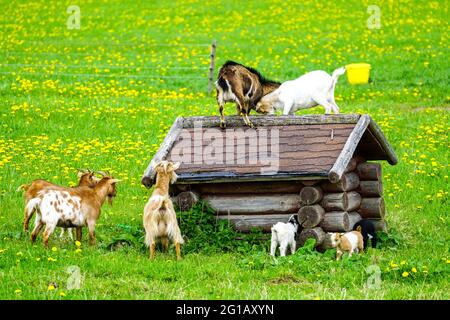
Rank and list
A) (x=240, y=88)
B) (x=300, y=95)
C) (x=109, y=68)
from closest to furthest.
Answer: (x=240, y=88) → (x=300, y=95) → (x=109, y=68)

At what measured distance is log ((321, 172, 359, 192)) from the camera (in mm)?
11461

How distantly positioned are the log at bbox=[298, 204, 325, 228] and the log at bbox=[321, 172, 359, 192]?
266 millimetres

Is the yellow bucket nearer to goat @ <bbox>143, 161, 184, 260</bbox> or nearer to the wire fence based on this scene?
the wire fence

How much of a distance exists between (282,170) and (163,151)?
1650mm

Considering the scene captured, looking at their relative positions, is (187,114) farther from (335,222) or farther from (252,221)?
(335,222)

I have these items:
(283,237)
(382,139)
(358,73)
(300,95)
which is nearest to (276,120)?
(300,95)

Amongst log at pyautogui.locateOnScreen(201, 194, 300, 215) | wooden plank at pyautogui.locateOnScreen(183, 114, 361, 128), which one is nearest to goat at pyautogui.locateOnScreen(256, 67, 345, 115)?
wooden plank at pyautogui.locateOnScreen(183, 114, 361, 128)

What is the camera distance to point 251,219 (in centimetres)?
1183

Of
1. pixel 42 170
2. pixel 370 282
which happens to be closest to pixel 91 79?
pixel 42 170

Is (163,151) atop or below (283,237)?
atop

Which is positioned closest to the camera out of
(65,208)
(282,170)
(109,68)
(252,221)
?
(65,208)

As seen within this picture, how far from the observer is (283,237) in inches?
435

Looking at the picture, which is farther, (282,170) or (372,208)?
(372,208)

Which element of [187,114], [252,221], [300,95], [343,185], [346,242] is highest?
[300,95]
